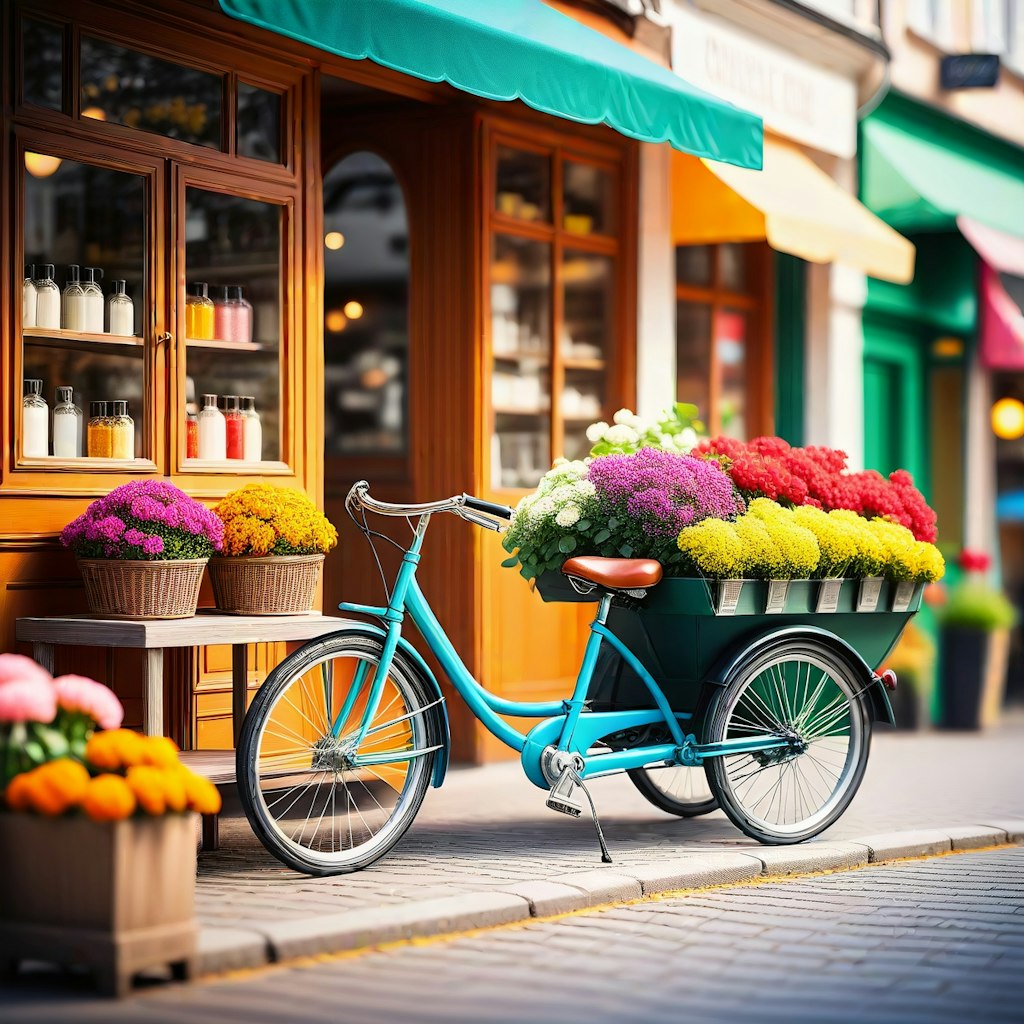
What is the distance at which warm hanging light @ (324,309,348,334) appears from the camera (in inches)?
456

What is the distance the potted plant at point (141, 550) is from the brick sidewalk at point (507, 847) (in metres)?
1.02

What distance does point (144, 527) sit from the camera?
6266 mm

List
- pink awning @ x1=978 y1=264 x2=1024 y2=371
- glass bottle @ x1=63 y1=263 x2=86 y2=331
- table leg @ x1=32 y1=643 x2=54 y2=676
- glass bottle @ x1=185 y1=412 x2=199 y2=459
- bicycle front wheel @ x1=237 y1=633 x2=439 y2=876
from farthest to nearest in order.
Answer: pink awning @ x1=978 y1=264 x2=1024 y2=371, glass bottle @ x1=185 y1=412 x2=199 y2=459, glass bottle @ x1=63 y1=263 x2=86 y2=331, table leg @ x1=32 y1=643 x2=54 y2=676, bicycle front wheel @ x1=237 y1=633 x2=439 y2=876

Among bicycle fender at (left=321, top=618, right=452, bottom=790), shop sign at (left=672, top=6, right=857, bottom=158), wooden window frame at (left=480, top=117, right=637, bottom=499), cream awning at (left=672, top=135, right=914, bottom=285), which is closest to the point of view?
bicycle fender at (left=321, top=618, right=452, bottom=790)

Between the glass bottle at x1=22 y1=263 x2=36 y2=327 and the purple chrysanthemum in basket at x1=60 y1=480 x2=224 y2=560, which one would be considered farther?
the glass bottle at x1=22 y1=263 x2=36 y2=327

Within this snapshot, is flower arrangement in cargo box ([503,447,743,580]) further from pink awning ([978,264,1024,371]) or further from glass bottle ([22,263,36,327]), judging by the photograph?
pink awning ([978,264,1024,371])

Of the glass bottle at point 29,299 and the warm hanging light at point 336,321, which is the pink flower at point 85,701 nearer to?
the glass bottle at point 29,299

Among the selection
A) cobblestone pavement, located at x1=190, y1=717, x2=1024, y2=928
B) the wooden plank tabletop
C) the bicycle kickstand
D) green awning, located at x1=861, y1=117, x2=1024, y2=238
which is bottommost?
cobblestone pavement, located at x1=190, y1=717, x2=1024, y2=928

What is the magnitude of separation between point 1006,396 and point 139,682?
10.2 m

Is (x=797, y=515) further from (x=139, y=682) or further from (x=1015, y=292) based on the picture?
(x=1015, y=292)

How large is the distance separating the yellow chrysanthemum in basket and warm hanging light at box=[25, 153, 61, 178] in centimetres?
150

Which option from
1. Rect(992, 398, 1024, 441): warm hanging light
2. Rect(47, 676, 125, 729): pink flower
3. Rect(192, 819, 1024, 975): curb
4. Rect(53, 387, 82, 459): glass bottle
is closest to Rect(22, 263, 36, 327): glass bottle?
Rect(53, 387, 82, 459): glass bottle

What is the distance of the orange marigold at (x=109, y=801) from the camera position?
4633 mm

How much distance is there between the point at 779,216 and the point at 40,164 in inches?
180
